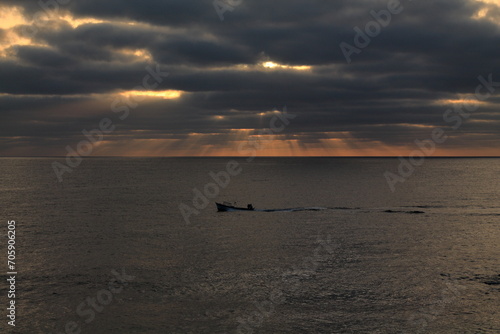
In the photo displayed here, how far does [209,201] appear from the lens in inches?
5605

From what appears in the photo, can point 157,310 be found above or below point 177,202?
below

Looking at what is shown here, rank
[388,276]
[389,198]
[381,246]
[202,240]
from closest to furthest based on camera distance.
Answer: [388,276], [381,246], [202,240], [389,198]

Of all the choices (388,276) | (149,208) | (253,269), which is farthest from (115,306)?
(149,208)

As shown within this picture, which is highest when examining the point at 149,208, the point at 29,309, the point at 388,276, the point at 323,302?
the point at 149,208

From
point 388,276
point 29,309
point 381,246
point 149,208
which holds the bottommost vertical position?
point 29,309

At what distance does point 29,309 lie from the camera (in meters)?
43.9

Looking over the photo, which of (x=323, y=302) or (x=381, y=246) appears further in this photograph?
(x=381, y=246)

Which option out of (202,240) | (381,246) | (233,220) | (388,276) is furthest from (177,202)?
(388,276)

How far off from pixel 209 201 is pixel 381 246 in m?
78.3

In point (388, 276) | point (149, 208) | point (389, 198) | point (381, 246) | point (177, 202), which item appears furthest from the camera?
point (389, 198)

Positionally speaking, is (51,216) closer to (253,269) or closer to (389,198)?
(253,269)

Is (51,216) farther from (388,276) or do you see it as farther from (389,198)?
(389,198)

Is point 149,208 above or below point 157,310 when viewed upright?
above

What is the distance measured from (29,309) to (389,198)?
125 meters
